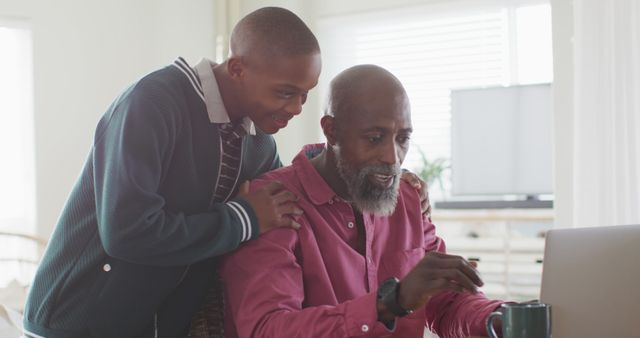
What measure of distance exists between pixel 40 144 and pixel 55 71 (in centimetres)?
44

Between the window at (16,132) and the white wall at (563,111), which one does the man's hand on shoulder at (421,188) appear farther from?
the window at (16,132)

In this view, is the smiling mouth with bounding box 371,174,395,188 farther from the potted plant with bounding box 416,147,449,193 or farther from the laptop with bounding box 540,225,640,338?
the potted plant with bounding box 416,147,449,193

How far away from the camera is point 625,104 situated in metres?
3.54

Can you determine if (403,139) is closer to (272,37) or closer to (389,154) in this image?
(389,154)

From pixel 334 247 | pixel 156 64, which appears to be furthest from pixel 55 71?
pixel 334 247

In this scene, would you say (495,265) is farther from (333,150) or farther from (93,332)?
(93,332)

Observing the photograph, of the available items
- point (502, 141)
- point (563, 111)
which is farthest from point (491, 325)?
point (502, 141)

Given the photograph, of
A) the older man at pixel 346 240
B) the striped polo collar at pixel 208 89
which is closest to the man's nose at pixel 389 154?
the older man at pixel 346 240

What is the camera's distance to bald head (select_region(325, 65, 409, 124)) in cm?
173

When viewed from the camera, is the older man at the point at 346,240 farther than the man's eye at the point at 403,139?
No

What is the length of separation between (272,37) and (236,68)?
4.1 inches

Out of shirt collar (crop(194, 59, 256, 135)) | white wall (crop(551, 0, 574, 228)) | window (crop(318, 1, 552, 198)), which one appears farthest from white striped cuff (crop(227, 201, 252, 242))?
window (crop(318, 1, 552, 198))

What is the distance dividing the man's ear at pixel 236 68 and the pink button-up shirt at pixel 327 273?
24cm

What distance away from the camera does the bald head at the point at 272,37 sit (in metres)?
1.60
